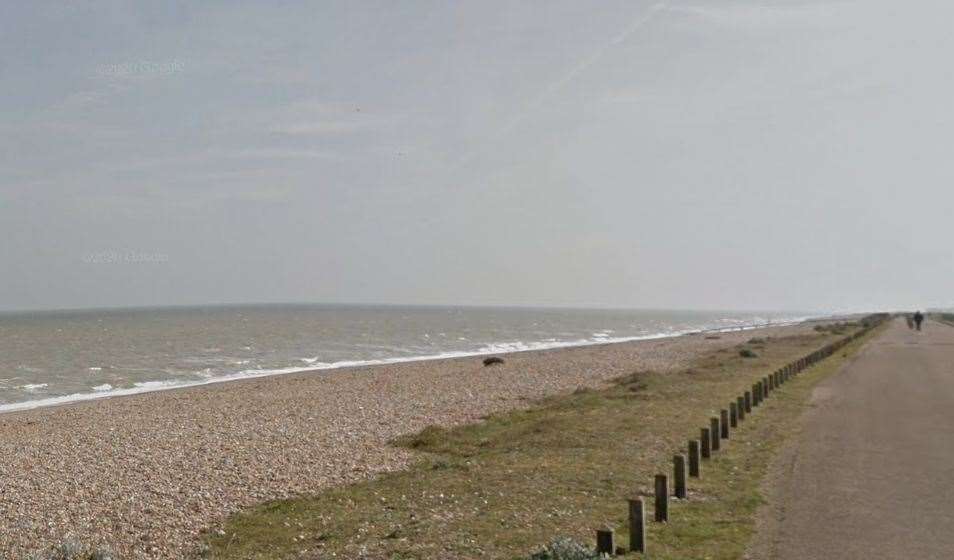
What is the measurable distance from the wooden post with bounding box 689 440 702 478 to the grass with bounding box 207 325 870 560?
0.30m

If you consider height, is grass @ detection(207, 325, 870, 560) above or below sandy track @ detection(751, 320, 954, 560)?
below

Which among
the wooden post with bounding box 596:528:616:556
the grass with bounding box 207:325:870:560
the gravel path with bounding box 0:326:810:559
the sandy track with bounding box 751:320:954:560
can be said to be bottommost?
the gravel path with bounding box 0:326:810:559

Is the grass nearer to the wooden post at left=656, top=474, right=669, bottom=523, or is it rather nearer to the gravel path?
the wooden post at left=656, top=474, right=669, bottom=523

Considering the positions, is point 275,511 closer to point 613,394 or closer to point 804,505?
point 804,505

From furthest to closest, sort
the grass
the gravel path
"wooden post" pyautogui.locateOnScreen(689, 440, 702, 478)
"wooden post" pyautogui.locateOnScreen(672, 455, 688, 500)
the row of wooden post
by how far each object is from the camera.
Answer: the gravel path → "wooden post" pyautogui.locateOnScreen(689, 440, 702, 478) → "wooden post" pyautogui.locateOnScreen(672, 455, 688, 500) → the grass → the row of wooden post

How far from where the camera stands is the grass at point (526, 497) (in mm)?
12219

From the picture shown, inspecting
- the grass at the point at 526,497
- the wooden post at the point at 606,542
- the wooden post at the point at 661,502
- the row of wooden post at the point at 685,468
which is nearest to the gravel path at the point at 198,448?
the grass at the point at 526,497

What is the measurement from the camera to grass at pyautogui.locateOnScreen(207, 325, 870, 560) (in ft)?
40.1

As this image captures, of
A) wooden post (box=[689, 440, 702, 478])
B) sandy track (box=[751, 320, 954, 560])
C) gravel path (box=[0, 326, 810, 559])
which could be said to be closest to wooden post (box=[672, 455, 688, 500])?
wooden post (box=[689, 440, 702, 478])

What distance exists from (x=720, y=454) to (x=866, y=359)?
32.5 metres

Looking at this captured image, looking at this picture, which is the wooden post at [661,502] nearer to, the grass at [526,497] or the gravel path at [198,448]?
the grass at [526,497]

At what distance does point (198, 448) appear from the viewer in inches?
943

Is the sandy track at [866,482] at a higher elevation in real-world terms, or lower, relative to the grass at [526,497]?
higher

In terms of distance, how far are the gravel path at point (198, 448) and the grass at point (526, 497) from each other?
1.45 metres
